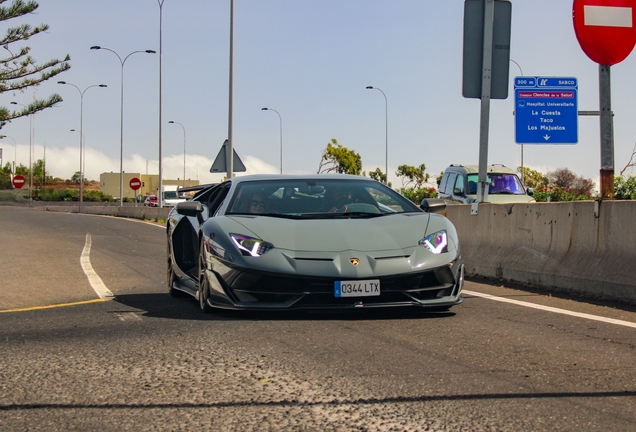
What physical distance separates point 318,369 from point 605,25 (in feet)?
23.2

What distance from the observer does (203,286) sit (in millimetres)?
7312

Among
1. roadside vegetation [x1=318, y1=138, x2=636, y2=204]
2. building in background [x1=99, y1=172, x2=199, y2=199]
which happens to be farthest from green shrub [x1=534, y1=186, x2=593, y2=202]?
building in background [x1=99, y1=172, x2=199, y2=199]

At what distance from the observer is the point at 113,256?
16.2 m

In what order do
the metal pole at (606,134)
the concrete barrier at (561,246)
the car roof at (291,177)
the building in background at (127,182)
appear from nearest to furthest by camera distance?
1. the car roof at (291,177)
2. the concrete barrier at (561,246)
3. the metal pole at (606,134)
4. the building in background at (127,182)

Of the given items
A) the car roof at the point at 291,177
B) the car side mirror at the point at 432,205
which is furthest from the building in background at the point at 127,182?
the car side mirror at the point at 432,205

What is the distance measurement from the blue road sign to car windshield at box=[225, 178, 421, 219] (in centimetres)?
987

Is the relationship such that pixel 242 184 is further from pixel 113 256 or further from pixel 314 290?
pixel 113 256

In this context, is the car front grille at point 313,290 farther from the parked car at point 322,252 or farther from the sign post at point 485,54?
the sign post at point 485,54

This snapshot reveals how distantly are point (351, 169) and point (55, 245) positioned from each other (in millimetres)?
61244

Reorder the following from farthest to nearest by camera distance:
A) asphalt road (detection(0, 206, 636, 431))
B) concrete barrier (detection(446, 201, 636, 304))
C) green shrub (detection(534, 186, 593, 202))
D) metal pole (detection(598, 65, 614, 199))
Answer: green shrub (detection(534, 186, 593, 202)) < metal pole (detection(598, 65, 614, 199)) < concrete barrier (detection(446, 201, 636, 304)) < asphalt road (detection(0, 206, 636, 431))

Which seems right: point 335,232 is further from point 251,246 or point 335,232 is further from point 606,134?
point 606,134

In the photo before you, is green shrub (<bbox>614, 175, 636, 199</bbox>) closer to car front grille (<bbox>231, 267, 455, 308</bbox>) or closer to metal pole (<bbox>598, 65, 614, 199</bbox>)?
metal pole (<bbox>598, 65, 614, 199</bbox>)

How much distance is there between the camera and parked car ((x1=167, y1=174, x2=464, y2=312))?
658cm

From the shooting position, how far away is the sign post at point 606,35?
10219mm
